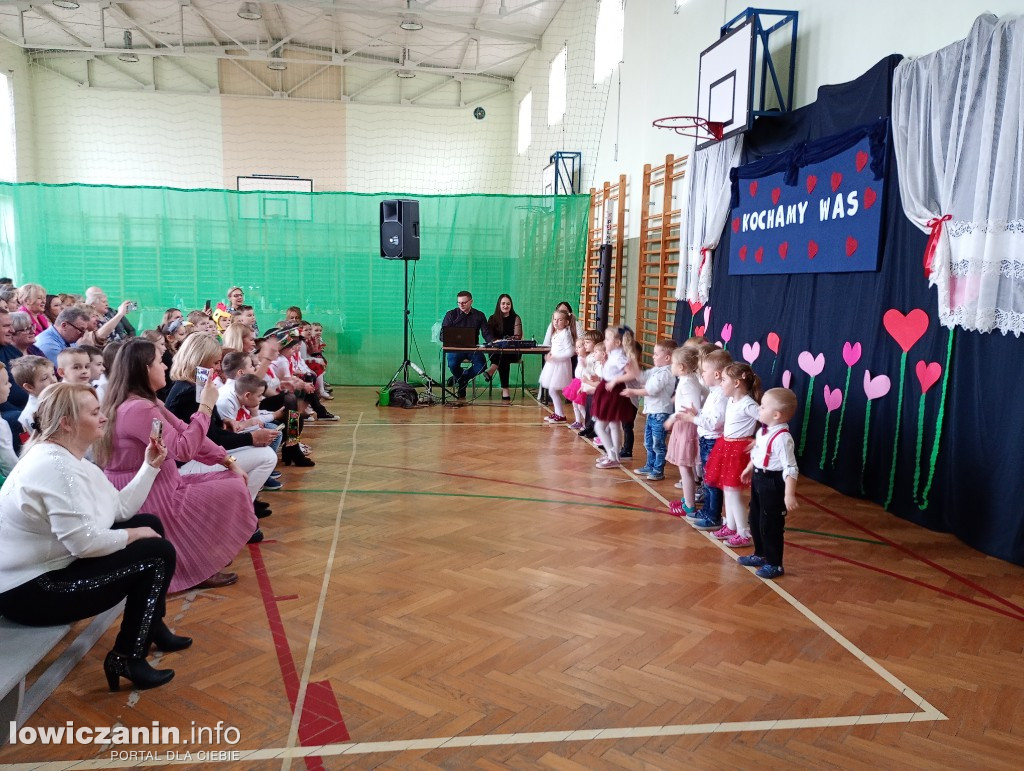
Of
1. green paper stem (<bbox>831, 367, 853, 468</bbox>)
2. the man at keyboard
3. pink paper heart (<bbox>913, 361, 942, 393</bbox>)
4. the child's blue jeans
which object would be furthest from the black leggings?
→ the man at keyboard

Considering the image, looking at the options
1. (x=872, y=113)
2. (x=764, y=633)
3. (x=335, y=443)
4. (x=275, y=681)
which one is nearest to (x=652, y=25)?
(x=872, y=113)

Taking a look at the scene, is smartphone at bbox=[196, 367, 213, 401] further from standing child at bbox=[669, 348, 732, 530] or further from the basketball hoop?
the basketball hoop

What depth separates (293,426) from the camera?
561cm

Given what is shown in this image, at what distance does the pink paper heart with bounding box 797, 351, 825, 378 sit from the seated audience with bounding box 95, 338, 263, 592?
386cm

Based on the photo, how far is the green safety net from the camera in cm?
942

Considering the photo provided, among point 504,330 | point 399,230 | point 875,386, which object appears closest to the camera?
point 875,386

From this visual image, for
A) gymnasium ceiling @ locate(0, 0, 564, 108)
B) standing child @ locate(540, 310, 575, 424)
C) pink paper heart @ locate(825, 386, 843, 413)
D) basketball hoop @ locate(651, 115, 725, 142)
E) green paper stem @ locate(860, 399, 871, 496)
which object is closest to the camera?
green paper stem @ locate(860, 399, 871, 496)

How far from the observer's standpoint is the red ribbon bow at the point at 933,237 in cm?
412

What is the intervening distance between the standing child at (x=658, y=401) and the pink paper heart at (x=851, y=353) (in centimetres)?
111

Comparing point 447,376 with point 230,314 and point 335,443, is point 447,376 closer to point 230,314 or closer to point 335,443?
point 230,314

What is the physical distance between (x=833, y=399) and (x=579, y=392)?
2.26 meters

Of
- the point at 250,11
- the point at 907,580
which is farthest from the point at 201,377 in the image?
the point at 250,11

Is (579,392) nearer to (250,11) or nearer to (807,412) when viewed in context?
(807,412)

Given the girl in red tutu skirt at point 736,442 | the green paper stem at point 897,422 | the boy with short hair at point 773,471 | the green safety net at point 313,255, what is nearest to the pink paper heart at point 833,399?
the green paper stem at point 897,422
